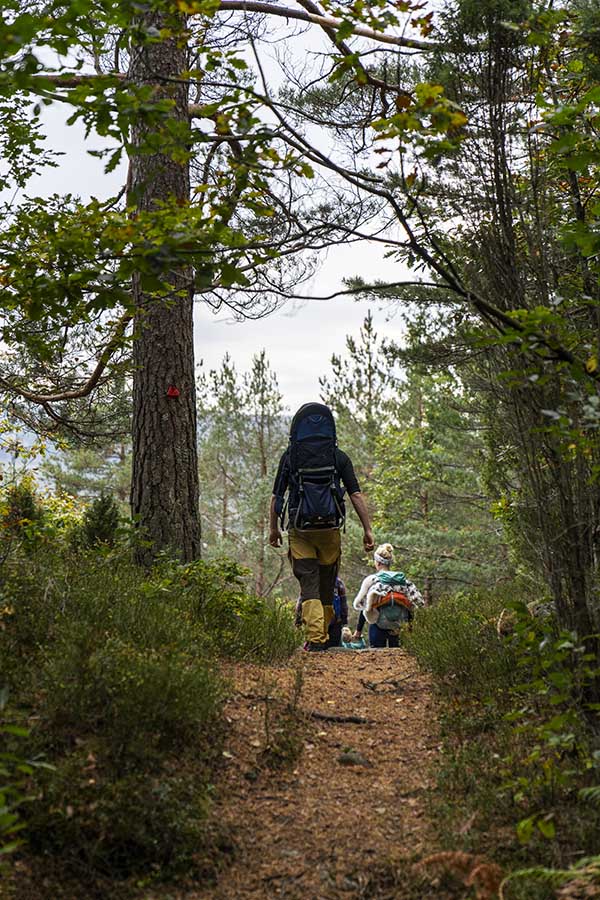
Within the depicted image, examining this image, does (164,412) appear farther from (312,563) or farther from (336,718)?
(336,718)

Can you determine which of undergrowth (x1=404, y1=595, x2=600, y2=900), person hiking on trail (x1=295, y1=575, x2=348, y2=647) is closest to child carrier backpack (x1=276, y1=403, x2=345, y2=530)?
person hiking on trail (x1=295, y1=575, x2=348, y2=647)

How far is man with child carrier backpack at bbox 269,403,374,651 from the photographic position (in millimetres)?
6766

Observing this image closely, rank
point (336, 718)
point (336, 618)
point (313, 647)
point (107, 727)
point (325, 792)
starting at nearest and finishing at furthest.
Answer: point (107, 727) → point (325, 792) → point (336, 718) → point (313, 647) → point (336, 618)

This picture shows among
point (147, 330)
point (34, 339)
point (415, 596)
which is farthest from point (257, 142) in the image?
point (415, 596)

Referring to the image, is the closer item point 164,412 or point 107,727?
point 107,727

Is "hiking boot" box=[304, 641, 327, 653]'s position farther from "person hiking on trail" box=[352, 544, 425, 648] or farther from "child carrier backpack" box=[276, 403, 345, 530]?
"person hiking on trail" box=[352, 544, 425, 648]

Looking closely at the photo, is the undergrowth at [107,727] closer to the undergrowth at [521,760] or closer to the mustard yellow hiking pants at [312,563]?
the undergrowth at [521,760]

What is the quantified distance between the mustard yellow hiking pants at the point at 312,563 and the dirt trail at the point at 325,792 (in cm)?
173

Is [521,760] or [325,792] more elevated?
[521,760]

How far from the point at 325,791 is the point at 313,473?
3431 millimetres

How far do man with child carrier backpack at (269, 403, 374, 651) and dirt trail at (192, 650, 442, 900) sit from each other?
1755 millimetres


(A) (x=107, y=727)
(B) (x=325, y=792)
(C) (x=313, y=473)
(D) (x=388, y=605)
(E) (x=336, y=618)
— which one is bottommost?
(B) (x=325, y=792)

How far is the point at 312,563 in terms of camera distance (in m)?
7.05

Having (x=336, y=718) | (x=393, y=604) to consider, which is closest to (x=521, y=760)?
(x=336, y=718)
